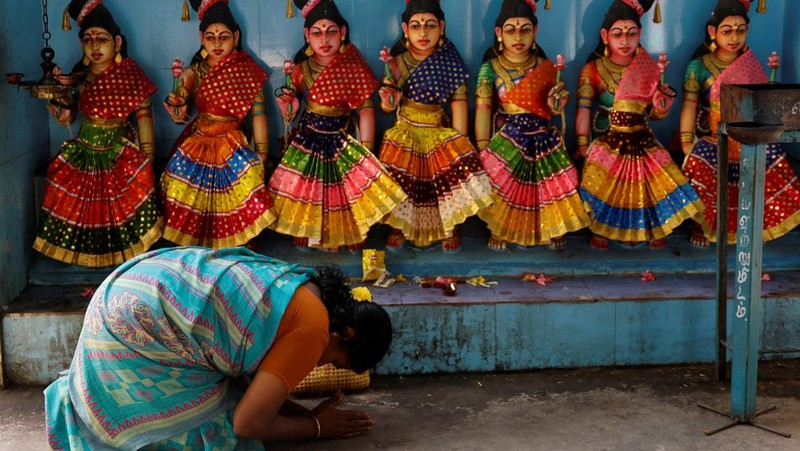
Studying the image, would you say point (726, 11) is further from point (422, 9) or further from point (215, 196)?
point (215, 196)

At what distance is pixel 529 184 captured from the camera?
582 centimetres

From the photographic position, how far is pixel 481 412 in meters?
4.93

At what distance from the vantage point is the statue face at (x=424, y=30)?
5785 millimetres

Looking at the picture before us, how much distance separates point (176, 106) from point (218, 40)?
1.39ft

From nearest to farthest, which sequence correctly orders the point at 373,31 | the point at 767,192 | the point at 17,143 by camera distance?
1. the point at 17,143
2. the point at 767,192
3. the point at 373,31

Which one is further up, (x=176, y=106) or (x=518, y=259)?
(x=176, y=106)

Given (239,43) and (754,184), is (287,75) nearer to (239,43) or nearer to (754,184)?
(239,43)

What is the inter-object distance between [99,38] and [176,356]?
2.66 metres

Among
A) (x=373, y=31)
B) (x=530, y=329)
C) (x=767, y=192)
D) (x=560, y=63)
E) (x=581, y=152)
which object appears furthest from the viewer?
(x=373, y=31)

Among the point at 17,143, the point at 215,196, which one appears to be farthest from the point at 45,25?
the point at 215,196

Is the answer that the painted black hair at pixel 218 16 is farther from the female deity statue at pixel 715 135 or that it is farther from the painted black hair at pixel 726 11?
the painted black hair at pixel 726 11

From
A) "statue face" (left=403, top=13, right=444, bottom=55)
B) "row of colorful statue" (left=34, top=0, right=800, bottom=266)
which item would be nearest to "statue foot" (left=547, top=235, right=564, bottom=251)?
"row of colorful statue" (left=34, top=0, right=800, bottom=266)

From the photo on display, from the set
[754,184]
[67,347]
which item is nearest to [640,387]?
[754,184]

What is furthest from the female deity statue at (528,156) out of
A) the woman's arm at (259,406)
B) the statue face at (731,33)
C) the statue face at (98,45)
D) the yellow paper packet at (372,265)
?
the woman's arm at (259,406)
